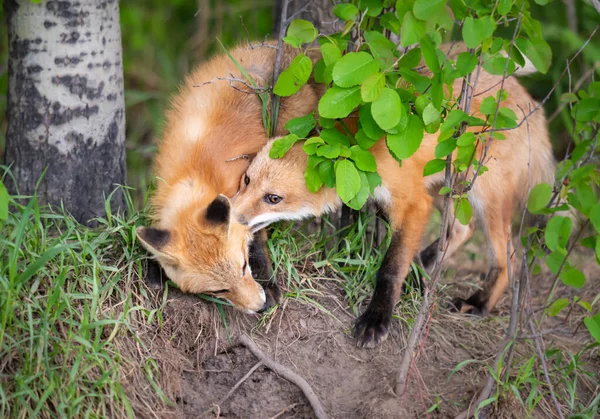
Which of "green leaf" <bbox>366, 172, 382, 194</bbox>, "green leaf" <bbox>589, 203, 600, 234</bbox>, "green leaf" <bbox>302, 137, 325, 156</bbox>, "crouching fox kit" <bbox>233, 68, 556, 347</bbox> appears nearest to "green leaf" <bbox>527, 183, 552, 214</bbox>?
"green leaf" <bbox>589, 203, 600, 234</bbox>

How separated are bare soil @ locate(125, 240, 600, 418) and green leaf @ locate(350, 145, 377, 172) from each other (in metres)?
0.90

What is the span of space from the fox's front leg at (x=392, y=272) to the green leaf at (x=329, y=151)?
36.1 inches

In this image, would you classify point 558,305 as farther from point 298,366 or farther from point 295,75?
point 295,75

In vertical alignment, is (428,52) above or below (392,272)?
above

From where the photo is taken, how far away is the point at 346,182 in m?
2.75

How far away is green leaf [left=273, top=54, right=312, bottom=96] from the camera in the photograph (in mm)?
2775

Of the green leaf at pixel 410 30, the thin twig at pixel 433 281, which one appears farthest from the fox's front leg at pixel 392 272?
the green leaf at pixel 410 30

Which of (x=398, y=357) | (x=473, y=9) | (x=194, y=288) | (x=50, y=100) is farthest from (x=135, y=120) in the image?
(x=473, y=9)

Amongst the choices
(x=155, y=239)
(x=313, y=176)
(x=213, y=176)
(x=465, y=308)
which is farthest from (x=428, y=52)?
(x=465, y=308)

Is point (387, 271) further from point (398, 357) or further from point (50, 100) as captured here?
point (50, 100)

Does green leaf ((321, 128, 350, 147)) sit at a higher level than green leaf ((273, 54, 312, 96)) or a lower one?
lower

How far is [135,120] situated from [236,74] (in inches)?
119

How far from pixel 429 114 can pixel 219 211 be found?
42.0 inches

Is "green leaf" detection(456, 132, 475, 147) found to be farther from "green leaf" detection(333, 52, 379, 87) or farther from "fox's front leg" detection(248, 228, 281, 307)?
"fox's front leg" detection(248, 228, 281, 307)
